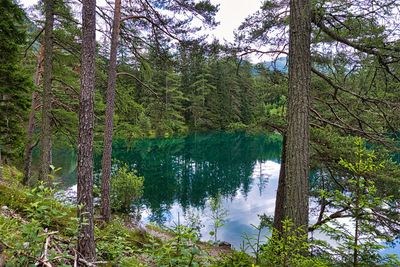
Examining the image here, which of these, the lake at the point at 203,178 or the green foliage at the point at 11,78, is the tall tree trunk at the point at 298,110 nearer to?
the lake at the point at 203,178

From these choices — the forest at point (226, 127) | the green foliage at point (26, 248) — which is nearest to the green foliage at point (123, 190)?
the forest at point (226, 127)

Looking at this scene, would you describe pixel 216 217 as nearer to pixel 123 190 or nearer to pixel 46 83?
pixel 46 83

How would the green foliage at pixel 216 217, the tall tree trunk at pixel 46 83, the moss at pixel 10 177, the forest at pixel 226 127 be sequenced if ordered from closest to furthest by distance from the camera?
the forest at pixel 226 127 < the green foliage at pixel 216 217 < the tall tree trunk at pixel 46 83 < the moss at pixel 10 177

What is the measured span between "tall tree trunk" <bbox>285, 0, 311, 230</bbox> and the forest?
15 millimetres

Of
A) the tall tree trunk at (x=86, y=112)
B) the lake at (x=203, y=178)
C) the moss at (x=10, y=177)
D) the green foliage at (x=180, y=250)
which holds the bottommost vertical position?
the lake at (x=203, y=178)

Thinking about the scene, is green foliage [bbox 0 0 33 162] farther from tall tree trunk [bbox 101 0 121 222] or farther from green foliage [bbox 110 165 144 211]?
green foliage [bbox 110 165 144 211]

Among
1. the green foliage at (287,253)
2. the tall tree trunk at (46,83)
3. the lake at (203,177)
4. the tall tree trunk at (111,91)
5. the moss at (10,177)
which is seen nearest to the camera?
the green foliage at (287,253)

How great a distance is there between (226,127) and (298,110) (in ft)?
16.7

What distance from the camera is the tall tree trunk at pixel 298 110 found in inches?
157

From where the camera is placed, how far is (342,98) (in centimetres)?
609

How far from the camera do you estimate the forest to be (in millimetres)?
2500

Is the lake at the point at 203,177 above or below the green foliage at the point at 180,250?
below

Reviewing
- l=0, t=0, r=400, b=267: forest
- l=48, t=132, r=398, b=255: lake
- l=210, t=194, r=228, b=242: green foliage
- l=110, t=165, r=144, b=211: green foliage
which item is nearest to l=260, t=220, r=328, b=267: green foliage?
l=0, t=0, r=400, b=267: forest

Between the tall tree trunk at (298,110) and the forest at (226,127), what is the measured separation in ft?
0.05
